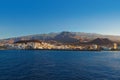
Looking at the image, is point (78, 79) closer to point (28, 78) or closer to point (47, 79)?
point (47, 79)

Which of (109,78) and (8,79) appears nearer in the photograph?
(8,79)

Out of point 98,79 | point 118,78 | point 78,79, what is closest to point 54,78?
point 78,79

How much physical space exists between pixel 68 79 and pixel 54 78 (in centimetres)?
307

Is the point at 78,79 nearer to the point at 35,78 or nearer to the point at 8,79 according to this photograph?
the point at 35,78

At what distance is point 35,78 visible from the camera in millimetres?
49781

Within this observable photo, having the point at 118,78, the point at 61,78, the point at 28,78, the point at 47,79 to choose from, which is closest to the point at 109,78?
the point at 118,78

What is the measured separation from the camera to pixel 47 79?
1908 inches

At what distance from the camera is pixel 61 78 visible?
164 feet

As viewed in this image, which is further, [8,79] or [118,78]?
[118,78]

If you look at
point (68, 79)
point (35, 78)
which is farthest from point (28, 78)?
point (68, 79)

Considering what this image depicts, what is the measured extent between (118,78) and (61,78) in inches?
499

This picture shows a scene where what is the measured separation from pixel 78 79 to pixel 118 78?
9.34 m

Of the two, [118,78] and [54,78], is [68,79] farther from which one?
[118,78]

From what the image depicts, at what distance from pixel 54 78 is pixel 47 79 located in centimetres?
190
